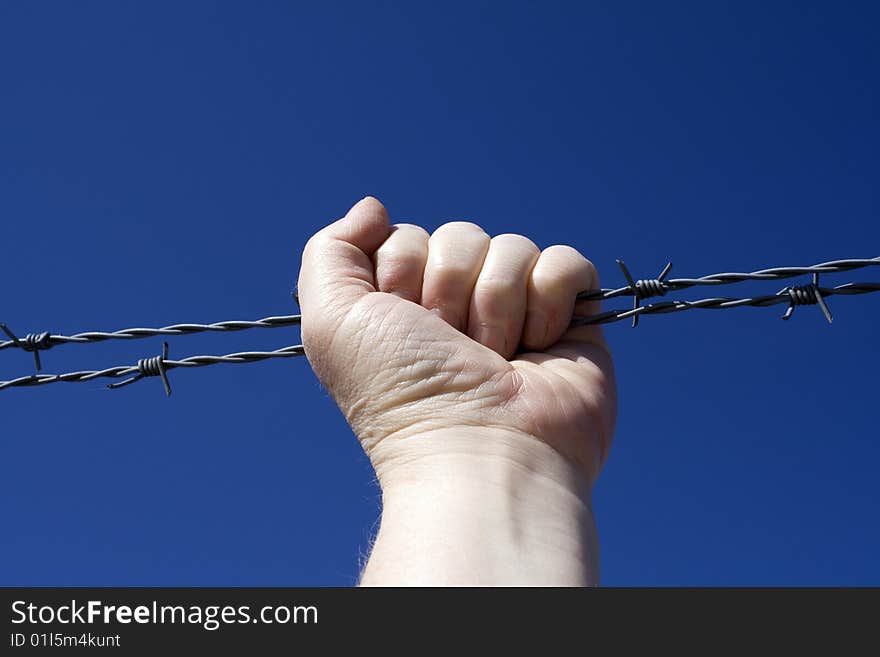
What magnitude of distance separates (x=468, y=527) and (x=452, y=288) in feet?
2.38

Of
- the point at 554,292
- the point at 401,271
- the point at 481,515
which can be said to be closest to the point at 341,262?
the point at 401,271

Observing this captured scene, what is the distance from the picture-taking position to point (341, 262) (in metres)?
2.48

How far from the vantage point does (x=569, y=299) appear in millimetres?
2477

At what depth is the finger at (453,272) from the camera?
2387mm

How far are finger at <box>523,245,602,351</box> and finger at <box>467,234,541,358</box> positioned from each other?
0.10 feet

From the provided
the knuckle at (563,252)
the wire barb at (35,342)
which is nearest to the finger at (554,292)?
the knuckle at (563,252)

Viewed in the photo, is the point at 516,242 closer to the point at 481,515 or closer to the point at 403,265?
the point at 403,265

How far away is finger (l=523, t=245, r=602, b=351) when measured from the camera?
2424 millimetres

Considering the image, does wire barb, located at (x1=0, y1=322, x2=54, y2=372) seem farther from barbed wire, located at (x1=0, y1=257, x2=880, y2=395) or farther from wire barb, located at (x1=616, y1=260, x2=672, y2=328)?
wire barb, located at (x1=616, y1=260, x2=672, y2=328)

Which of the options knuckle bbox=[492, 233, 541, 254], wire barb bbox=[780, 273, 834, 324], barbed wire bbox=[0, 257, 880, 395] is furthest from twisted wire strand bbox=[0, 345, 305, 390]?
wire barb bbox=[780, 273, 834, 324]

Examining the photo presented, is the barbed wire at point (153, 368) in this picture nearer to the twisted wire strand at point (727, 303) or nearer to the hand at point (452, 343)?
the hand at point (452, 343)

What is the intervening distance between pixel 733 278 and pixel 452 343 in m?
0.82
